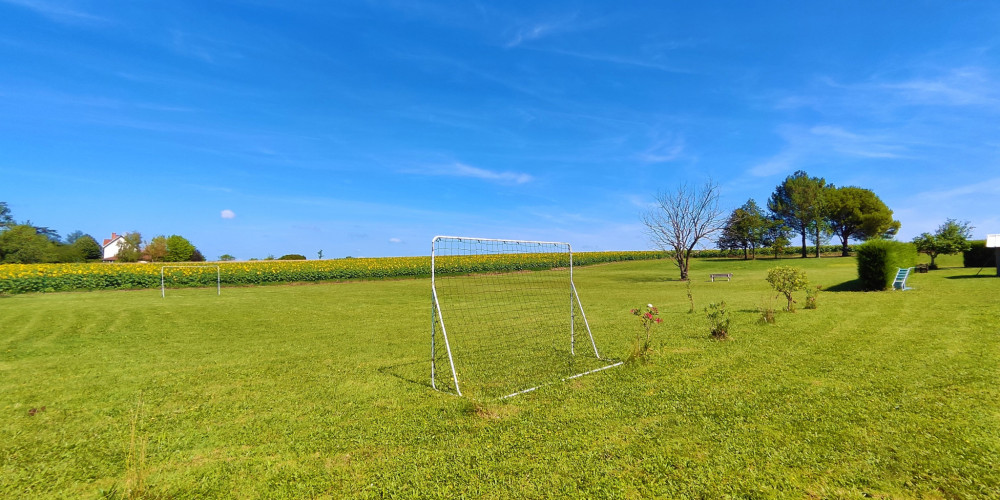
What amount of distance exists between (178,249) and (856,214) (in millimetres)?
99514

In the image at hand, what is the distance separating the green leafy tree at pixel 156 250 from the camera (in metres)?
62.4

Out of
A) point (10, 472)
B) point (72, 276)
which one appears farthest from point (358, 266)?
point (10, 472)

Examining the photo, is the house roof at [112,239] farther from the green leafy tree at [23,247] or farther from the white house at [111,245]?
the green leafy tree at [23,247]

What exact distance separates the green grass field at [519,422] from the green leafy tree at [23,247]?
58.4 meters

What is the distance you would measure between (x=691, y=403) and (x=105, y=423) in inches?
275

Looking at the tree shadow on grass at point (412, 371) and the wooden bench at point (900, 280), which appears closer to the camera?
the tree shadow on grass at point (412, 371)

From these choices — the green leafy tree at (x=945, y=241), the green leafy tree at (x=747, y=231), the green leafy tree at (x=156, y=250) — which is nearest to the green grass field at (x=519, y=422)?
the green leafy tree at (x=945, y=241)

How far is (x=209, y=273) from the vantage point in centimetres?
2841

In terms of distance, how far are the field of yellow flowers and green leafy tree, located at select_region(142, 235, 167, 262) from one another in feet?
125

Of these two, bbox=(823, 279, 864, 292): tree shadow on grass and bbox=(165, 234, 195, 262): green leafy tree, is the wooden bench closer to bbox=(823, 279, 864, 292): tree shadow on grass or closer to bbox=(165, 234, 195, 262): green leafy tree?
bbox=(823, 279, 864, 292): tree shadow on grass

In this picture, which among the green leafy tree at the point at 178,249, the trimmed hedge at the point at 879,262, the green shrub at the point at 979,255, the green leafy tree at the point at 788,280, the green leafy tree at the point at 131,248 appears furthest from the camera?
the green leafy tree at the point at 178,249

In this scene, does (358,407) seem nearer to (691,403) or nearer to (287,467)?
(287,467)

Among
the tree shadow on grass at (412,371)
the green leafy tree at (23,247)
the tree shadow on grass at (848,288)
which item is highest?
the green leafy tree at (23,247)

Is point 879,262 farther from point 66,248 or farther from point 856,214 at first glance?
point 66,248
